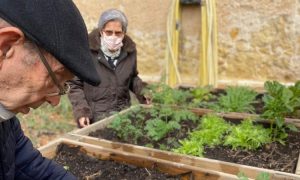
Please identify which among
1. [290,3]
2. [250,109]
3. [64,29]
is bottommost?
[250,109]

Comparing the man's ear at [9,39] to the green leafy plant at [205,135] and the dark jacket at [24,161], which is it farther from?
the green leafy plant at [205,135]

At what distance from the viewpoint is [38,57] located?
1307 millimetres

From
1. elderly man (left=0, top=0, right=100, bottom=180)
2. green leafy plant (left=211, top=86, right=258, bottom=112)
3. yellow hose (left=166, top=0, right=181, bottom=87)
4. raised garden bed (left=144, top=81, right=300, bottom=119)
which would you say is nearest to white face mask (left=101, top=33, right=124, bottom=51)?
raised garden bed (left=144, top=81, right=300, bottom=119)

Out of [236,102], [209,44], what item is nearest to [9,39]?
[236,102]

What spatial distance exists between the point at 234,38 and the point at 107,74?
9.20 feet

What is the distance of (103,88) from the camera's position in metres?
3.96

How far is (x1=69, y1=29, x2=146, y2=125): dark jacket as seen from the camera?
383cm

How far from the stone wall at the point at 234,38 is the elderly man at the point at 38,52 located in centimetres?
483

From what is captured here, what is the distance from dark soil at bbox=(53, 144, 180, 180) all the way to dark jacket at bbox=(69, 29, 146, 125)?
3.04 feet

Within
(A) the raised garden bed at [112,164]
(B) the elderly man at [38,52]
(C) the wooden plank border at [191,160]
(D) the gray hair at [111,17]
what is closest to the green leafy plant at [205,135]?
(C) the wooden plank border at [191,160]

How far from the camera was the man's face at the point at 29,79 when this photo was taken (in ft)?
4.26

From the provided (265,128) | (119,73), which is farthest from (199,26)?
(265,128)

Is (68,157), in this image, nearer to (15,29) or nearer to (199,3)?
(15,29)

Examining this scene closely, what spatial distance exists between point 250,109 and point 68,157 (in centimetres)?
180
